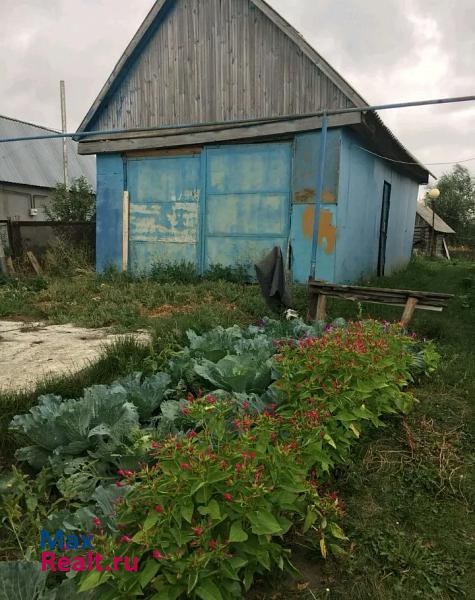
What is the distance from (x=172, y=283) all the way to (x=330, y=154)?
3708 millimetres

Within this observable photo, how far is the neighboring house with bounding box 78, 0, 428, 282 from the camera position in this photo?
25.6 feet

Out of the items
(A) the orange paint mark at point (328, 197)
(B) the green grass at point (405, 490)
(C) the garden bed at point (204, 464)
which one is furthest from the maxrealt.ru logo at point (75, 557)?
(A) the orange paint mark at point (328, 197)

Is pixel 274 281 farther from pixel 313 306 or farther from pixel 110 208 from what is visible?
pixel 110 208

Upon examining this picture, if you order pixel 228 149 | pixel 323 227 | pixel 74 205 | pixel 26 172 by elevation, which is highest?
pixel 26 172

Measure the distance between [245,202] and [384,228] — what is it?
15.8 ft

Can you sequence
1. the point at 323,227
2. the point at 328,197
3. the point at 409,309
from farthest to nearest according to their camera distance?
1. the point at 323,227
2. the point at 328,197
3. the point at 409,309

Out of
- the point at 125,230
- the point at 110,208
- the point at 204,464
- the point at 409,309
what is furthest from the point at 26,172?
the point at 204,464

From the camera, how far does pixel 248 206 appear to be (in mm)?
8609

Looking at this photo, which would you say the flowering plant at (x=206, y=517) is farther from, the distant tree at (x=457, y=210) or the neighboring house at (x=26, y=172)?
the distant tree at (x=457, y=210)

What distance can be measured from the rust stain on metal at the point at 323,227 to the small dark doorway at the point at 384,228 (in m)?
4.09

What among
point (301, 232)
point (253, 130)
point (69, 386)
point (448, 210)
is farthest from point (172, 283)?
point (448, 210)

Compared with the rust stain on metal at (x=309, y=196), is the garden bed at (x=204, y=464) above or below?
below

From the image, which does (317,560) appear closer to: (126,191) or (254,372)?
(254,372)

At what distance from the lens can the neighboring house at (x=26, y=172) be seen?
20.8 meters
